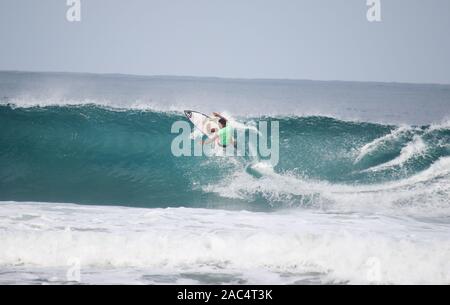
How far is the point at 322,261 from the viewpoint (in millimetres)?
6605

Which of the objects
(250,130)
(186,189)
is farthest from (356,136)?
(186,189)

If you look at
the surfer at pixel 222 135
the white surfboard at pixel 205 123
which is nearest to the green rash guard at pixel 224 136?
the surfer at pixel 222 135

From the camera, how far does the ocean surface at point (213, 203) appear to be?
646 centimetres

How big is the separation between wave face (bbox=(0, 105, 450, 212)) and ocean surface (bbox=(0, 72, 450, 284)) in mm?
38

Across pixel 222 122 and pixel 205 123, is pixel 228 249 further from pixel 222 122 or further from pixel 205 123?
pixel 205 123

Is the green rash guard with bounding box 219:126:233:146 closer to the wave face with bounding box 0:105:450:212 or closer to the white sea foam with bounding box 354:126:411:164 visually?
the wave face with bounding box 0:105:450:212

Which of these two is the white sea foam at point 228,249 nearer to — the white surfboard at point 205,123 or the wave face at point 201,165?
the wave face at point 201,165

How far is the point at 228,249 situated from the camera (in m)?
6.82

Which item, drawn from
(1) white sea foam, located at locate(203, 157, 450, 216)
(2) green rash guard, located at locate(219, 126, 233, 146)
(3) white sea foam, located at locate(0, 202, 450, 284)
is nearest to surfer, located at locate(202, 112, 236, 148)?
(2) green rash guard, located at locate(219, 126, 233, 146)

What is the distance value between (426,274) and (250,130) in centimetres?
691

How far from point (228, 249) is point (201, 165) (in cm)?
440

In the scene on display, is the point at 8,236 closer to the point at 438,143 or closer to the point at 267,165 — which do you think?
the point at 267,165

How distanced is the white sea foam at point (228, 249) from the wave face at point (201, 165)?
1.82 metres

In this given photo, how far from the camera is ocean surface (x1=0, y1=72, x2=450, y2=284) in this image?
21.2 ft
